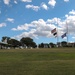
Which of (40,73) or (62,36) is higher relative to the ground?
(62,36)

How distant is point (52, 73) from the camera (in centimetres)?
1590

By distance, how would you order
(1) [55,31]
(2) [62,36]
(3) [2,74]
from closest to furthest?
(3) [2,74] < (1) [55,31] < (2) [62,36]

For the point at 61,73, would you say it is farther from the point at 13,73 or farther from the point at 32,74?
the point at 13,73

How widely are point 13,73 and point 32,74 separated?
110cm

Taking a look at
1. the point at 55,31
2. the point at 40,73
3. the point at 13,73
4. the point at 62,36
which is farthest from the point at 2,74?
the point at 62,36

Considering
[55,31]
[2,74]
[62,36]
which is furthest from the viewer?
[62,36]

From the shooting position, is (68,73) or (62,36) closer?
(68,73)

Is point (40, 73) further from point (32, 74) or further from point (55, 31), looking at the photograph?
point (55, 31)

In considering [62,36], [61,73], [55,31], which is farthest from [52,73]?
[62,36]

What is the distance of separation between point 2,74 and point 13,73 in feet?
2.25

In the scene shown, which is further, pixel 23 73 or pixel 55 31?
pixel 55 31

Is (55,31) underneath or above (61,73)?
above

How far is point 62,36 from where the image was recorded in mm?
126688

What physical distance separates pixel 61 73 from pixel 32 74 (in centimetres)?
158
